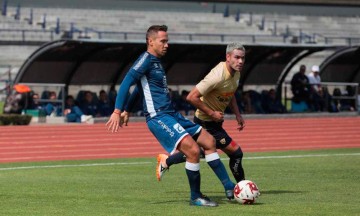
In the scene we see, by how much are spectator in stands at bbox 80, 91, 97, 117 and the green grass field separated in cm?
972

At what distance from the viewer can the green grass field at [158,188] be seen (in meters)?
11.5

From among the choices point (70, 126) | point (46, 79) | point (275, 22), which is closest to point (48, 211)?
point (70, 126)

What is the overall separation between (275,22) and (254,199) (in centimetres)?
4987

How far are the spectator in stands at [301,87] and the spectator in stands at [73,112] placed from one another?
7674 millimetres

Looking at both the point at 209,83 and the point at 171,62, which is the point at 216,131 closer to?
the point at 209,83

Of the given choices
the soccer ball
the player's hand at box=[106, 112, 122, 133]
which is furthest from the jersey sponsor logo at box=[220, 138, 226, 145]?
the player's hand at box=[106, 112, 122, 133]

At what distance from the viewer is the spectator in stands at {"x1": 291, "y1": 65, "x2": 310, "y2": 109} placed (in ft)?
113

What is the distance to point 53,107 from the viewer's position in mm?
31234

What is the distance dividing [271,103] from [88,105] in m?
6.88

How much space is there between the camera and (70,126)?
28.5m

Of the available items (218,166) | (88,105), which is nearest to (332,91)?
(88,105)

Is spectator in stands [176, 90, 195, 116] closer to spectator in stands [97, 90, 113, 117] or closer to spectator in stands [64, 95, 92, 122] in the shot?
spectator in stands [97, 90, 113, 117]

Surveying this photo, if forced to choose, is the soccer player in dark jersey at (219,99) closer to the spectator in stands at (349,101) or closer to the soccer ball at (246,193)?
the soccer ball at (246,193)

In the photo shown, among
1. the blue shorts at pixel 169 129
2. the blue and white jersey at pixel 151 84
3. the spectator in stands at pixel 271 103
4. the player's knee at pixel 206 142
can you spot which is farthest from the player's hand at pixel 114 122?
the spectator in stands at pixel 271 103
